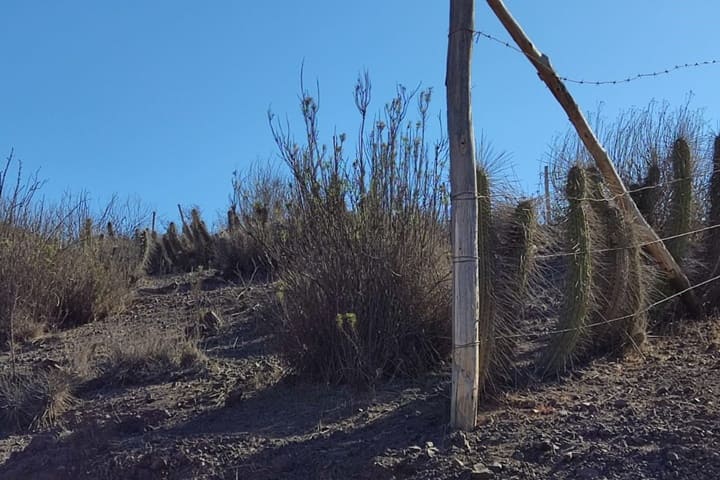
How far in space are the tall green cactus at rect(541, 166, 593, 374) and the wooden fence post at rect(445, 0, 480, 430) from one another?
3.63 feet

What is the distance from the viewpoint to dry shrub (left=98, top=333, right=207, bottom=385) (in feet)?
26.6

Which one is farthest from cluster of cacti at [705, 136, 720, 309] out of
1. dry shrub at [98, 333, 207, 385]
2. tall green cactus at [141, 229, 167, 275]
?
tall green cactus at [141, 229, 167, 275]

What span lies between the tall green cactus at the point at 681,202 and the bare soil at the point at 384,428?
Result: 0.77 meters

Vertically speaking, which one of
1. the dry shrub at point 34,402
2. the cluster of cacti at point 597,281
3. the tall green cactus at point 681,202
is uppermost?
the tall green cactus at point 681,202

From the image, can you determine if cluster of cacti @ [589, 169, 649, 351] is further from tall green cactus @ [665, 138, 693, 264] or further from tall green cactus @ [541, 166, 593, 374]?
tall green cactus @ [665, 138, 693, 264]

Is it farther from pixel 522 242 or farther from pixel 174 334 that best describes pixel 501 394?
pixel 174 334

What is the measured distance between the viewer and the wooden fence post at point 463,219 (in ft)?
16.8

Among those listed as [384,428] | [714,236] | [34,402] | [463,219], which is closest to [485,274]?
[463,219]

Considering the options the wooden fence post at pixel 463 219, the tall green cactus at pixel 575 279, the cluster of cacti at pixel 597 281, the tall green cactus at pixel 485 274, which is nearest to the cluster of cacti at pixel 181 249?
the cluster of cacti at pixel 597 281

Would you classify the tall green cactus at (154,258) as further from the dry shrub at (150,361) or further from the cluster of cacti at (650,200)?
the cluster of cacti at (650,200)

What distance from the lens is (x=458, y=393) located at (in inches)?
204

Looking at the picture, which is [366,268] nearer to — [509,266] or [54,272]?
[509,266]

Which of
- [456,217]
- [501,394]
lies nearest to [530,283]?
[501,394]

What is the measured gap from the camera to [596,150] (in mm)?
6484
